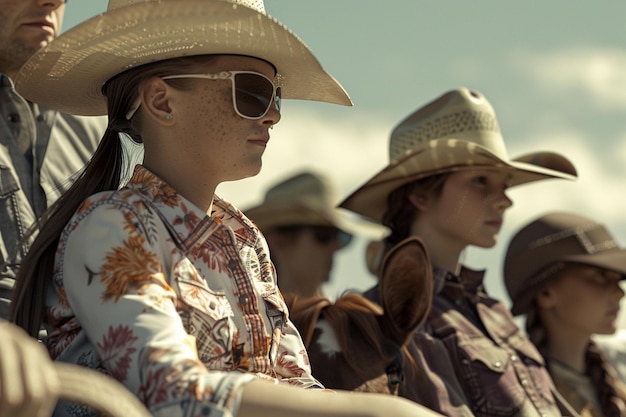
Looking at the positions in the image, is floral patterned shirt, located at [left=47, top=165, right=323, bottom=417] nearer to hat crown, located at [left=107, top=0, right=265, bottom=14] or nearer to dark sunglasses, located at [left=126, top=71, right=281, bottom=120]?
dark sunglasses, located at [left=126, top=71, right=281, bottom=120]

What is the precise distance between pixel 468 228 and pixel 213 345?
2678mm

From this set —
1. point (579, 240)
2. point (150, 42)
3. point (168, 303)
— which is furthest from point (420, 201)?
point (168, 303)

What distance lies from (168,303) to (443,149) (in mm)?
3041

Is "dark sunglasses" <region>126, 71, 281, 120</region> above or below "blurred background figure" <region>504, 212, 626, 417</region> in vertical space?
above

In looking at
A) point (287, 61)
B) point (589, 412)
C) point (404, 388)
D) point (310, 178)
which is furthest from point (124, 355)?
point (310, 178)

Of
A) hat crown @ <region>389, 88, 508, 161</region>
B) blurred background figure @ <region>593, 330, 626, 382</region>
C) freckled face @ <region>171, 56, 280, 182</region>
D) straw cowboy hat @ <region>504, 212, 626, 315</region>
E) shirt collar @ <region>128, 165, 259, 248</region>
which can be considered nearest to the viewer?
shirt collar @ <region>128, 165, 259, 248</region>

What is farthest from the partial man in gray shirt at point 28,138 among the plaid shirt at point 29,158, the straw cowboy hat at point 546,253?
the straw cowboy hat at point 546,253

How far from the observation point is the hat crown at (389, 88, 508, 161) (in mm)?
6156

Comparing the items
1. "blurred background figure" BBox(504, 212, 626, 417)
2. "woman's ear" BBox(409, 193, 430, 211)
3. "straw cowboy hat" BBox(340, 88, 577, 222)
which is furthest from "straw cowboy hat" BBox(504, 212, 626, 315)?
"woman's ear" BBox(409, 193, 430, 211)

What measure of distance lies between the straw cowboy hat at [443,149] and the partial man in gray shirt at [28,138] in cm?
162

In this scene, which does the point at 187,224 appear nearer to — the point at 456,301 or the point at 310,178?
the point at 456,301

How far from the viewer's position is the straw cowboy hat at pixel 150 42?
351 centimetres

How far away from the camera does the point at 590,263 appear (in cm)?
700

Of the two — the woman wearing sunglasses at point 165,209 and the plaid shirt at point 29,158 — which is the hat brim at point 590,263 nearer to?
the plaid shirt at point 29,158
